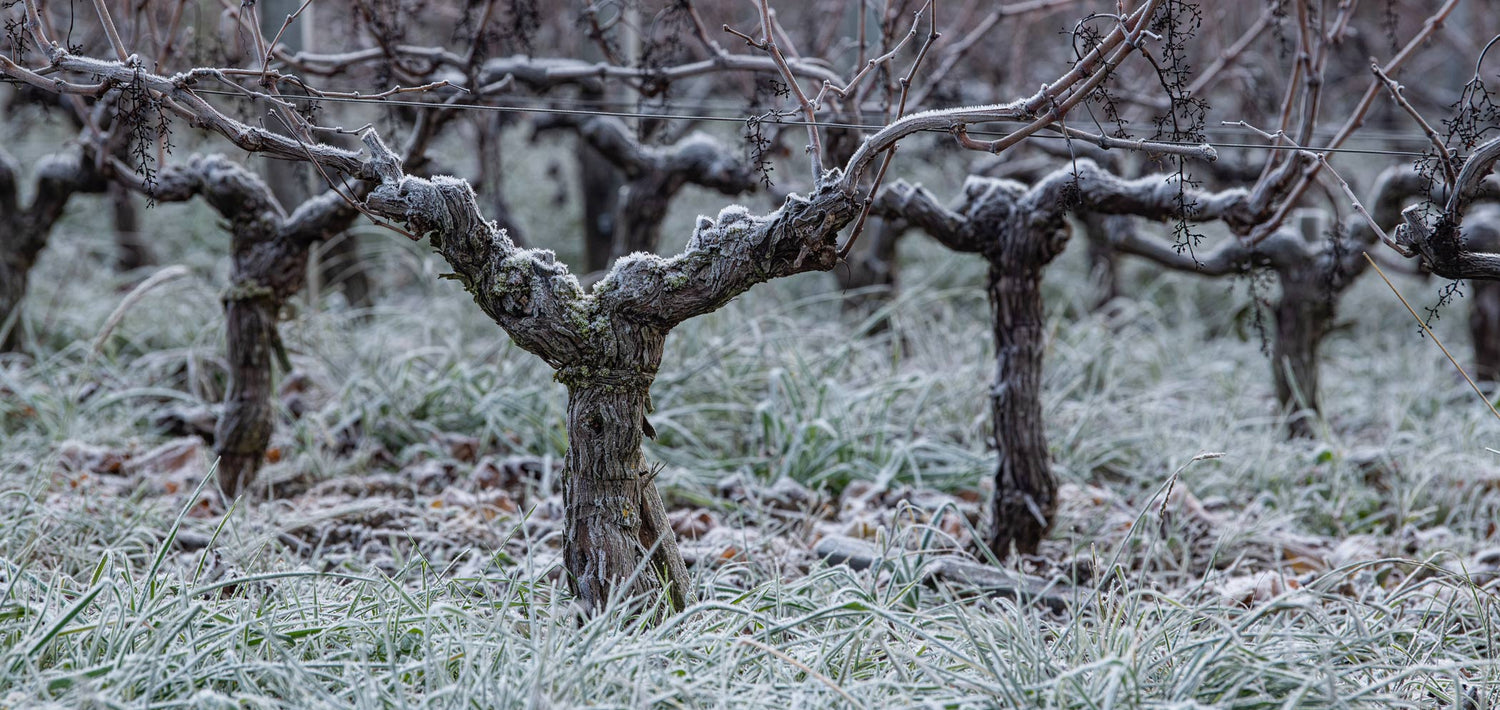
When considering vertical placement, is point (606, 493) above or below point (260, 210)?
below

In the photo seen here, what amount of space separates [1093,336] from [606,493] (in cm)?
298

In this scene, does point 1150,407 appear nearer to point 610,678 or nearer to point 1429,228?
point 1429,228

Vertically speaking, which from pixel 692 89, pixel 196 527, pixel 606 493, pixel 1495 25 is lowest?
pixel 196 527

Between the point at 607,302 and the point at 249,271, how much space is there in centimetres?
149

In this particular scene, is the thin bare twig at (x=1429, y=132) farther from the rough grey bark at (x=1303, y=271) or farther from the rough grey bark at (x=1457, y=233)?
the rough grey bark at (x=1303, y=271)

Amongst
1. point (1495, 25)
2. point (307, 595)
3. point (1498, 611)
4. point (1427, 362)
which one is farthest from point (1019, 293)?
point (1495, 25)

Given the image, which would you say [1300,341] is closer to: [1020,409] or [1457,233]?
[1020,409]

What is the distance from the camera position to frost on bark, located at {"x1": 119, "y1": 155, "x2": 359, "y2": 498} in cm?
277

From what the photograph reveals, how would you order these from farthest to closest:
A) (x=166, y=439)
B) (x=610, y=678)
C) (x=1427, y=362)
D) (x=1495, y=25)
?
1. (x=1495, y=25)
2. (x=1427, y=362)
3. (x=166, y=439)
4. (x=610, y=678)

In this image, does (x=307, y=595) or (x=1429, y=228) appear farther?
(x=307, y=595)

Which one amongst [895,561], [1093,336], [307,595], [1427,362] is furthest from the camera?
[1427,362]

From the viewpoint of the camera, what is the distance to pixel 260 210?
2.82 metres

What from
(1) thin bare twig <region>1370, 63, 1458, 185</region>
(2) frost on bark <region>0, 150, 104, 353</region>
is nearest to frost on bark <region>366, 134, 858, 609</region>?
(1) thin bare twig <region>1370, 63, 1458, 185</region>

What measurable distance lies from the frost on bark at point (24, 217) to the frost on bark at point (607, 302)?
8.54 ft
